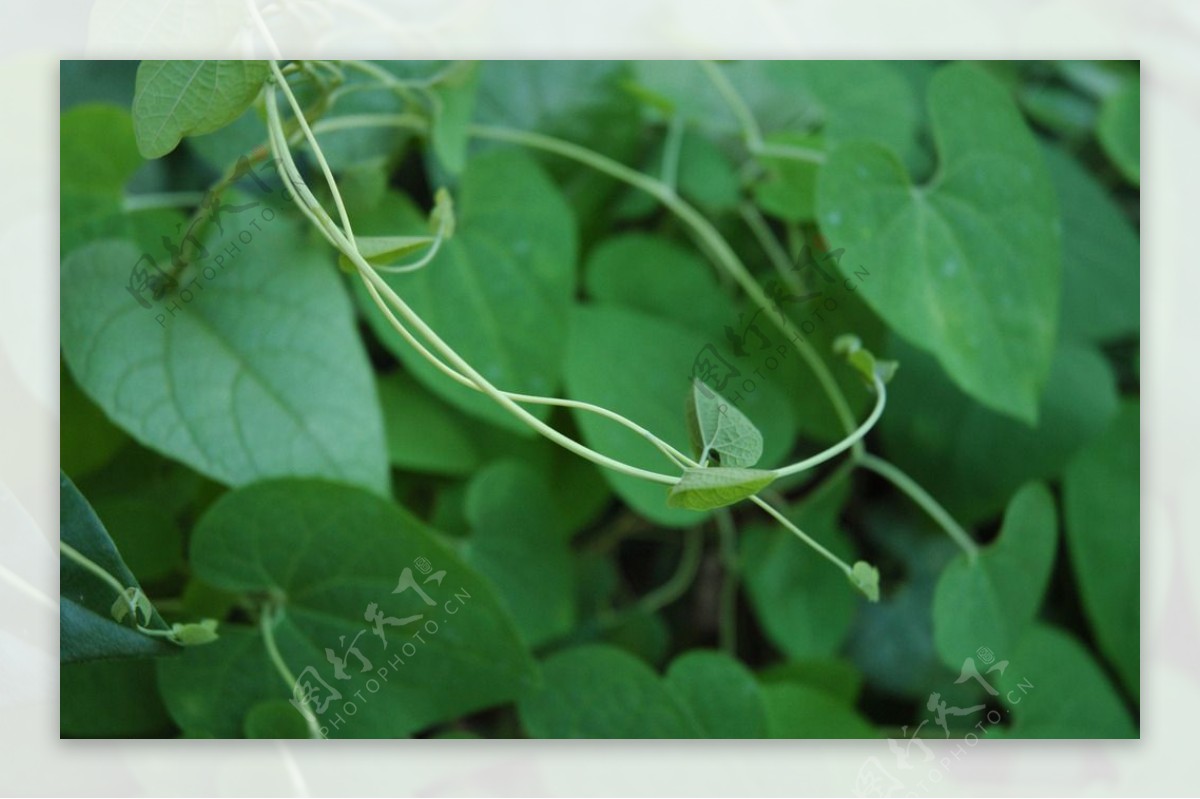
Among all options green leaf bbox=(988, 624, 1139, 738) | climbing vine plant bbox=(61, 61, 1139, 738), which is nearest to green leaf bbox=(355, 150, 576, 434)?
climbing vine plant bbox=(61, 61, 1139, 738)

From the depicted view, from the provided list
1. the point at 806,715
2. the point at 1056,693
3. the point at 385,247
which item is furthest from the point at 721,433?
the point at 1056,693

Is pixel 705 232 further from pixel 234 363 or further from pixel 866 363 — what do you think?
pixel 234 363

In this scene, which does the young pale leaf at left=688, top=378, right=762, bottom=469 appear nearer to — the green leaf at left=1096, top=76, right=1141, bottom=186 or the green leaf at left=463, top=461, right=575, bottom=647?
the green leaf at left=463, top=461, right=575, bottom=647

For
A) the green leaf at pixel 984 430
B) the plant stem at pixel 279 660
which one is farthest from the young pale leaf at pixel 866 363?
the plant stem at pixel 279 660

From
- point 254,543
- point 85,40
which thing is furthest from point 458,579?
point 85,40

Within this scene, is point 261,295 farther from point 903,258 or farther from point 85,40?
point 903,258

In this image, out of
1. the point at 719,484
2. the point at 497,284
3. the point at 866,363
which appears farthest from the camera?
the point at 497,284

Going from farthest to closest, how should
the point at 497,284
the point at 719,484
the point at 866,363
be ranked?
the point at 497,284 < the point at 866,363 < the point at 719,484

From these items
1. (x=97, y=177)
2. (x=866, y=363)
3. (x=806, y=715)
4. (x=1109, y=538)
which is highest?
(x=97, y=177)
